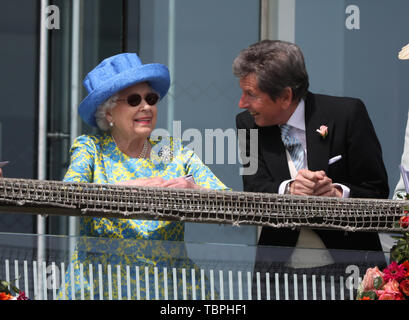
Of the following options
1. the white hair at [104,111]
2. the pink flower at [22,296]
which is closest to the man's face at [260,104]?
the white hair at [104,111]

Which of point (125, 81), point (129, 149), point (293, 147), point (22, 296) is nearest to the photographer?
point (22, 296)

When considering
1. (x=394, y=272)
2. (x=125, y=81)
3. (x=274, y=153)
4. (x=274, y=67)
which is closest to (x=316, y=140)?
(x=274, y=153)

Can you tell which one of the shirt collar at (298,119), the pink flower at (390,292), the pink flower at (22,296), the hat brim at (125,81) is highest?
the hat brim at (125,81)

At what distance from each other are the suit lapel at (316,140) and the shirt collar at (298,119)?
0.02 meters

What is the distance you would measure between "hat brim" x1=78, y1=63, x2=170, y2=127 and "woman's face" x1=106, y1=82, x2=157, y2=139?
0.04 metres

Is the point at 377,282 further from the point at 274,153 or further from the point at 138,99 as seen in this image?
the point at 138,99

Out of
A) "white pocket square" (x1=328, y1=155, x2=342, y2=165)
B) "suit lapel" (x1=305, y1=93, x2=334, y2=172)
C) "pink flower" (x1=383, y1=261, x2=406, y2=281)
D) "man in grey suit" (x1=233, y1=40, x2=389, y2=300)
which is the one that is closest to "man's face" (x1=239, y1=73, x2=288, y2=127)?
"man in grey suit" (x1=233, y1=40, x2=389, y2=300)

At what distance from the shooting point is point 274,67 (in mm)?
4152

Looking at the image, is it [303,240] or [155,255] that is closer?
[155,255]

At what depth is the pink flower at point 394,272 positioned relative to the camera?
130 inches

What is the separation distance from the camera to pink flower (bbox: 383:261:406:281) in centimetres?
330

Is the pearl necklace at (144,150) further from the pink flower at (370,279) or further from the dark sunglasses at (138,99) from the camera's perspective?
the pink flower at (370,279)

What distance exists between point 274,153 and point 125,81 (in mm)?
623
